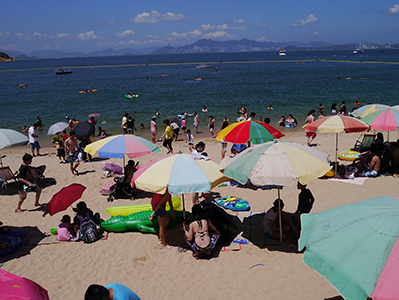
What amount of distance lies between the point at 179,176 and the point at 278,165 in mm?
1874

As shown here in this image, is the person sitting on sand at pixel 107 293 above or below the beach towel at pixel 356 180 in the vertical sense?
above

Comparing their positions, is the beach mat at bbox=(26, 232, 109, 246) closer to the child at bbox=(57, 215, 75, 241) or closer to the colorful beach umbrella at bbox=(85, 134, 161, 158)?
the child at bbox=(57, 215, 75, 241)

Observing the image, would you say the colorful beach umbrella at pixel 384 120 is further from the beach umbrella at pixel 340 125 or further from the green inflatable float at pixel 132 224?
the green inflatable float at pixel 132 224

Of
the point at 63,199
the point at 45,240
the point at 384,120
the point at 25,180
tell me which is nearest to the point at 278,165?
the point at 63,199

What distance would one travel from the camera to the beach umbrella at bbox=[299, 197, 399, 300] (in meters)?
2.80

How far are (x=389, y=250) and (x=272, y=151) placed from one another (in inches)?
118

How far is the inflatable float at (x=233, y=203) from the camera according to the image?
320 inches

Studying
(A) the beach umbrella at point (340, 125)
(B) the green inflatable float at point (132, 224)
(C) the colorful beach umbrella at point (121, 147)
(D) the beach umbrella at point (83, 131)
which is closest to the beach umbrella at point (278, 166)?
(B) the green inflatable float at point (132, 224)

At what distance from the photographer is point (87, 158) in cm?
1372

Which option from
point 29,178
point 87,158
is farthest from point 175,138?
point 29,178

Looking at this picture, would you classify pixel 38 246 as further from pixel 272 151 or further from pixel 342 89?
pixel 342 89

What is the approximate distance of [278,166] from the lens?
545 cm

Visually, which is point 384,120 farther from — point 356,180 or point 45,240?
point 45,240

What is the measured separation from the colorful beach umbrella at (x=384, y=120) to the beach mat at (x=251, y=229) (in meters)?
5.11
